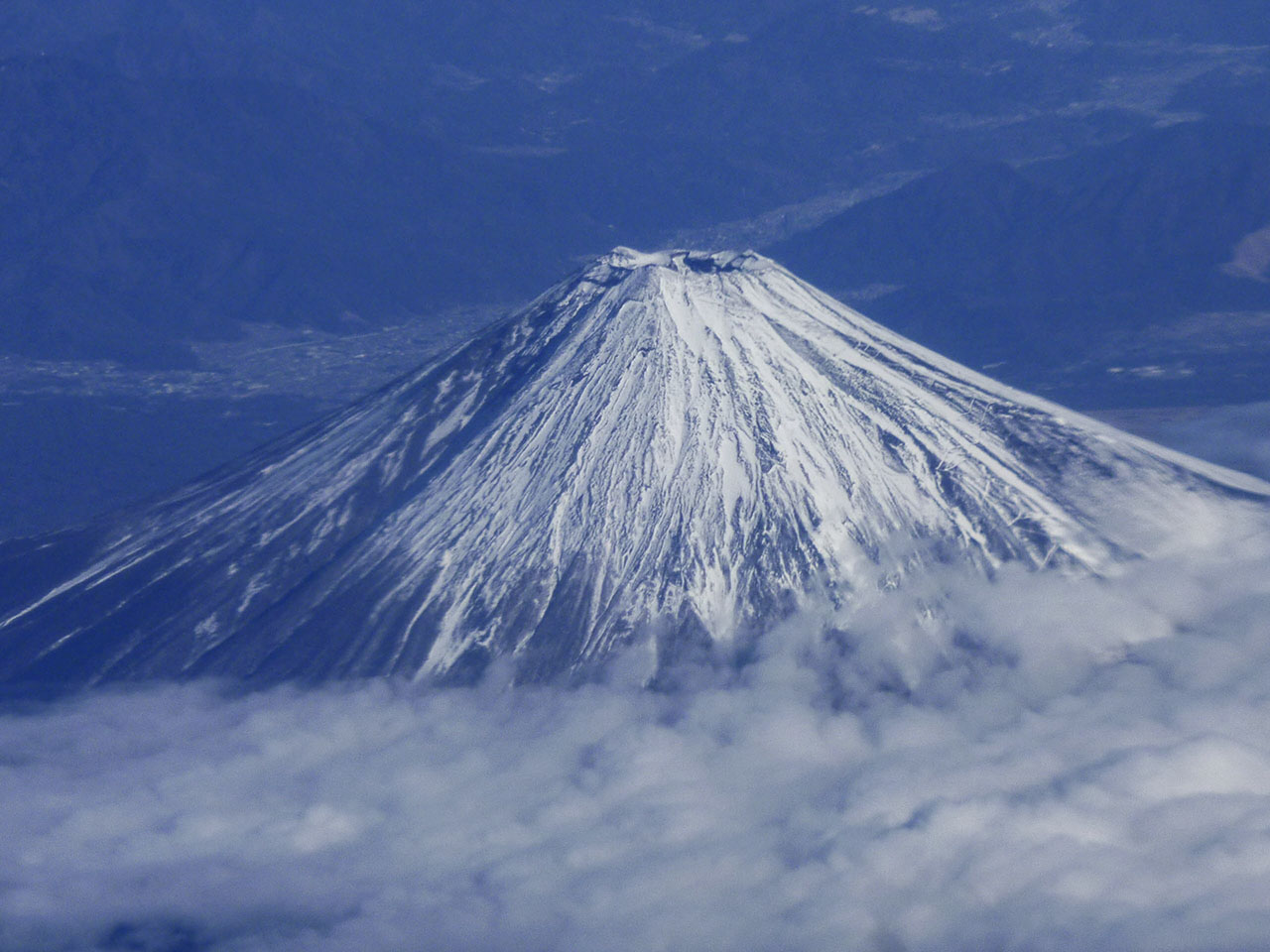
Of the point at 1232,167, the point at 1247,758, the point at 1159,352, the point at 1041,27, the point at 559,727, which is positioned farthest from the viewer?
the point at 1041,27

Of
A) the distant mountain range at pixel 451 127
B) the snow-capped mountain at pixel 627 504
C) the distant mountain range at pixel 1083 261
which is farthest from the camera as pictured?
the distant mountain range at pixel 451 127

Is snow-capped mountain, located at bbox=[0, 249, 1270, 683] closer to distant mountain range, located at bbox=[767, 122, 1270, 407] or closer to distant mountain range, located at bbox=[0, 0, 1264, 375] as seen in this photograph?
distant mountain range, located at bbox=[767, 122, 1270, 407]

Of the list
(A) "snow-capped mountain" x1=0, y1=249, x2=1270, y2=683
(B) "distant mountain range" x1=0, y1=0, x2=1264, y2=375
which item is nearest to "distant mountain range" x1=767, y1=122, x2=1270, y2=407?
(B) "distant mountain range" x1=0, y1=0, x2=1264, y2=375

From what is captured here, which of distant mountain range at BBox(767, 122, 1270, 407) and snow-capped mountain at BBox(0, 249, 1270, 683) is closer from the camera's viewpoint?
snow-capped mountain at BBox(0, 249, 1270, 683)

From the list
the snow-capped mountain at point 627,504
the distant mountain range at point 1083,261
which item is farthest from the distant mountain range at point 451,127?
the snow-capped mountain at point 627,504

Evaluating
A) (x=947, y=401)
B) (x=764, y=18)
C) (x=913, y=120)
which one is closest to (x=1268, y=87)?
(x=913, y=120)

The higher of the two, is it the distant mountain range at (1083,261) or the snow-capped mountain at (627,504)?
the distant mountain range at (1083,261)

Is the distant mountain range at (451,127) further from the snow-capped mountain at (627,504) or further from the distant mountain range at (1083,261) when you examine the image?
the snow-capped mountain at (627,504)

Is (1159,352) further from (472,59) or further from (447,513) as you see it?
(472,59)
